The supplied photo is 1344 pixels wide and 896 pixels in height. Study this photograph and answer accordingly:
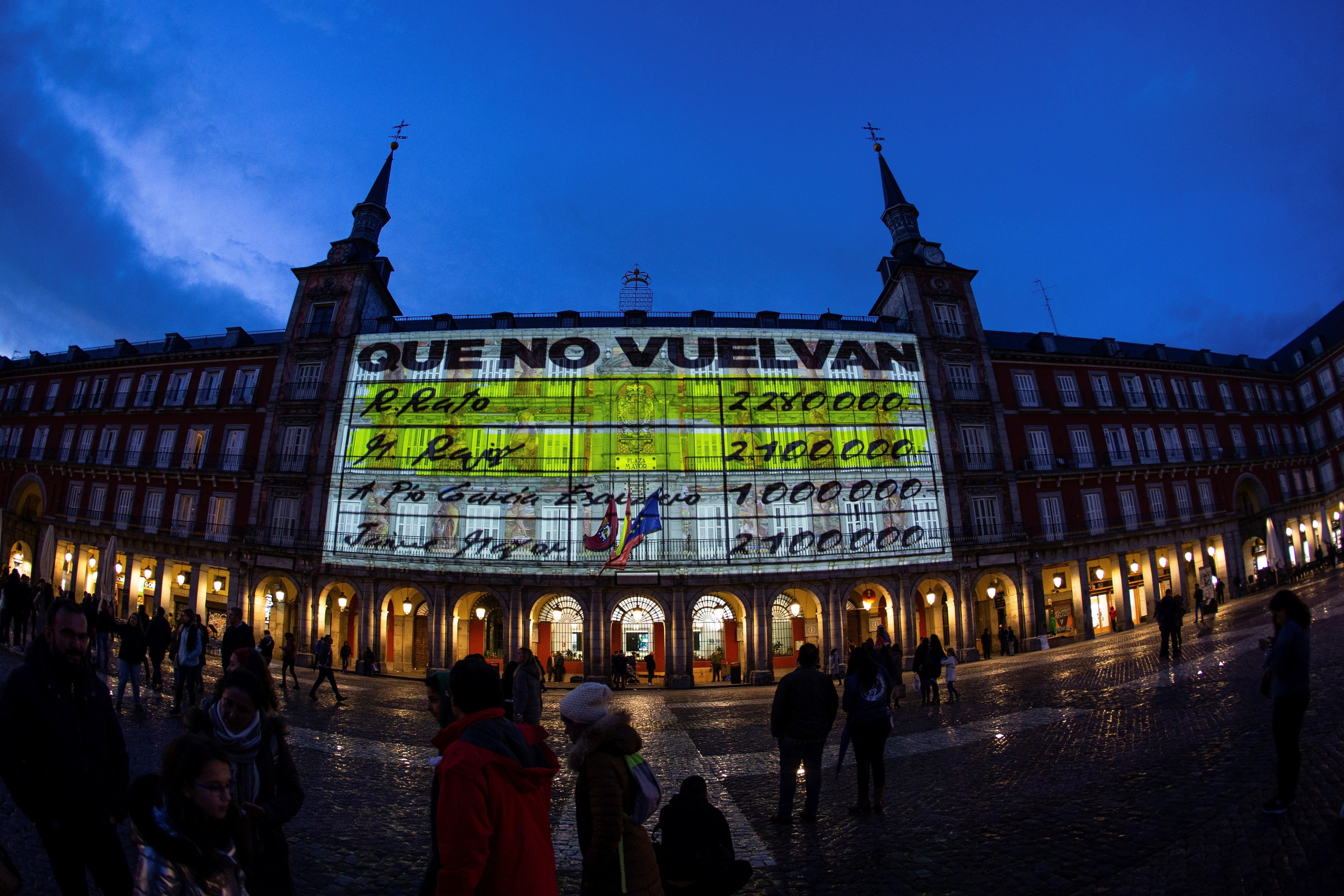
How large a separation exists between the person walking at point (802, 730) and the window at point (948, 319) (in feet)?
87.1

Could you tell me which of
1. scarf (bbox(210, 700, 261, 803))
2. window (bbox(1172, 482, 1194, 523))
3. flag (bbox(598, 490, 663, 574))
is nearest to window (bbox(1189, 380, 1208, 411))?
window (bbox(1172, 482, 1194, 523))

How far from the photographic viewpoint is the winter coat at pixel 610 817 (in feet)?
8.81

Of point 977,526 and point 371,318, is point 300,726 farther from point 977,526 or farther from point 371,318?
point 977,526

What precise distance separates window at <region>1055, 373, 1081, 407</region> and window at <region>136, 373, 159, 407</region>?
4380cm

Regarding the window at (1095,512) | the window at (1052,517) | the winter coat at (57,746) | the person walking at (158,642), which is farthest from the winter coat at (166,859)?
the window at (1095,512)

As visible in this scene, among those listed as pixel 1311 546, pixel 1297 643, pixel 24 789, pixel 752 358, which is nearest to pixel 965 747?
pixel 1297 643

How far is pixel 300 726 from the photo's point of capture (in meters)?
10.9

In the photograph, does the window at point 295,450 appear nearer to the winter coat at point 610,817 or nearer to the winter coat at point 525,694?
the winter coat at point 525,694

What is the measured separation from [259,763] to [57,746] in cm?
119

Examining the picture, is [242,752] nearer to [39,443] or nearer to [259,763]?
[259,763]

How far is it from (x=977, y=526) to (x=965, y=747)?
19603 mm

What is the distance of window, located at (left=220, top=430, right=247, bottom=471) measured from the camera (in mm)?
27297

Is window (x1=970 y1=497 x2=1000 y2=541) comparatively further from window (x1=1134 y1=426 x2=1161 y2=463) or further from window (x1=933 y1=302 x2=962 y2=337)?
window (x1=1134 y1=426 x2=1161 y2=463)

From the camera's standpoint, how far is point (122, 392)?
30.7 m
